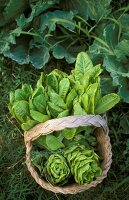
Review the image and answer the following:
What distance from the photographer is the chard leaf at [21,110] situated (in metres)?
2.38

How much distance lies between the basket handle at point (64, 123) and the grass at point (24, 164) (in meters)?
0.42

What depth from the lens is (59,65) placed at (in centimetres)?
295

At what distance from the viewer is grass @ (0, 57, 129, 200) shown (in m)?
2.68

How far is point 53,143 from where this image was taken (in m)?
2.40

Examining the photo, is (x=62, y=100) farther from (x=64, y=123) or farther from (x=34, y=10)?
(x=34, y=10)

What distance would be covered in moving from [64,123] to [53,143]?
17 cm

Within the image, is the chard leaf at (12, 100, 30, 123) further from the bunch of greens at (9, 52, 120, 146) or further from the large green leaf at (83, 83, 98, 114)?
the large green leaf at (83, 83, 98, 114)

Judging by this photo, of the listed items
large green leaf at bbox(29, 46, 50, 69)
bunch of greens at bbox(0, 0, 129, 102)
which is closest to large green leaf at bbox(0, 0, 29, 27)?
bunch of greens at bbox(0, 0, 129, 102)

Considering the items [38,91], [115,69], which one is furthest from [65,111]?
[115,69]

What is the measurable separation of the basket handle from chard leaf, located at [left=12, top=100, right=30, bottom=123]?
8 centimetres

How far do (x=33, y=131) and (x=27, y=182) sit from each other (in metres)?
0.46

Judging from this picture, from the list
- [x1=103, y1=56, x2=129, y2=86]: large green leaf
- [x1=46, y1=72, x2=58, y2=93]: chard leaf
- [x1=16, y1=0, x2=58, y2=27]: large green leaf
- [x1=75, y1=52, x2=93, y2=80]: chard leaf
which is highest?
[x1=16, y1=0, x2=58, y2=27]: large green leaf

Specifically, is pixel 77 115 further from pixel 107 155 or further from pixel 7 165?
pixel 7 165

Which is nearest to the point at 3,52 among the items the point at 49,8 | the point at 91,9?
the point at 49,8
